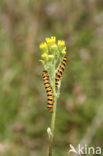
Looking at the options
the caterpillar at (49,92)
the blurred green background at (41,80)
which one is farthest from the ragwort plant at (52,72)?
the blurred green background at (41,80)

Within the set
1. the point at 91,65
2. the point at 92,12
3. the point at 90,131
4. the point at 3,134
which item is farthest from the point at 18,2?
the point at 90,131

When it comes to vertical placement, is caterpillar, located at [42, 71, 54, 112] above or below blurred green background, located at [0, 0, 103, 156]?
below

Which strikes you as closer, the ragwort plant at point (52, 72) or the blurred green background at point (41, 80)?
the ragwort plant at point (52, 72)

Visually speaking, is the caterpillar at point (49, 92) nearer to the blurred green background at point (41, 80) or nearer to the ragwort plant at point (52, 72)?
the ragwort plant at point (52, 72)

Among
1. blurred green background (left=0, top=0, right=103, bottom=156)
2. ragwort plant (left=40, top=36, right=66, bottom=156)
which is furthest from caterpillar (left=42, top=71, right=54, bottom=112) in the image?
blurred green background (left=0, top=0, right=103, bottom=156)

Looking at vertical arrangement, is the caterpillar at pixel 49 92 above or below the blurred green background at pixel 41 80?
below

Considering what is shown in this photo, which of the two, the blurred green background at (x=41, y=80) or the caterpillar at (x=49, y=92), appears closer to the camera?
the caterpillar at (x=49, y=92)

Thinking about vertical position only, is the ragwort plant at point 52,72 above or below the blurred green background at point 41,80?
below

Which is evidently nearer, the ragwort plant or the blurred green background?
the ragwort plant

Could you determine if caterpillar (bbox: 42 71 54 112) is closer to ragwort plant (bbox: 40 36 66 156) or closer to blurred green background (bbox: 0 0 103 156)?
ragwort plant (bbox: 40 36 66 156)
